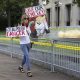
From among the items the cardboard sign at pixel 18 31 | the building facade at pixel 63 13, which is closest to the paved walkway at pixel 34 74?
the cardboard sign at pixel 18 31

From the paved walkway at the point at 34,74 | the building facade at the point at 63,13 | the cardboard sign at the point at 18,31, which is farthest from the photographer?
the building facade at the point at 63,13

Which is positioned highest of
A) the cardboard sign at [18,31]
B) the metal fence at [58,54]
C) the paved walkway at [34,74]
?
the cardboard sign at [18,31]

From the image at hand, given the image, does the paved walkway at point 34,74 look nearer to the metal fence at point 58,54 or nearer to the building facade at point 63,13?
the metal fence at point 58,54

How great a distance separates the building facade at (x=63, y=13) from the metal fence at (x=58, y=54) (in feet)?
118

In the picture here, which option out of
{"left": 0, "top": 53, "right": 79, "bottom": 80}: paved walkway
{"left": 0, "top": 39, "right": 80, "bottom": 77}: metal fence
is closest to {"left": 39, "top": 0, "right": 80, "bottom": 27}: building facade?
{"left": 0, "top": 39, "right": 80, "bottom": 77}: metal fence

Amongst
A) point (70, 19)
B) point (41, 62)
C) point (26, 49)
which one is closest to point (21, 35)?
point (26, 49)

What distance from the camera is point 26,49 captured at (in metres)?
12.6

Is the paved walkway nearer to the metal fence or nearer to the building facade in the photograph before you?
the metal fence

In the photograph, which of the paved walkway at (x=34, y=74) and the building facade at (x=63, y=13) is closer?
the paved walkway at (x=34, y=74)

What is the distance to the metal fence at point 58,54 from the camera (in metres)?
12.2

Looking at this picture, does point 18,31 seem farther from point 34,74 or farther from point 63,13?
point 63,13

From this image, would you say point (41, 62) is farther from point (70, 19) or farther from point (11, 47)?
point (70, 19)

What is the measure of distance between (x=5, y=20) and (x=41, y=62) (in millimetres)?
57227

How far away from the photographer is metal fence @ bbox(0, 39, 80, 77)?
12195mm
